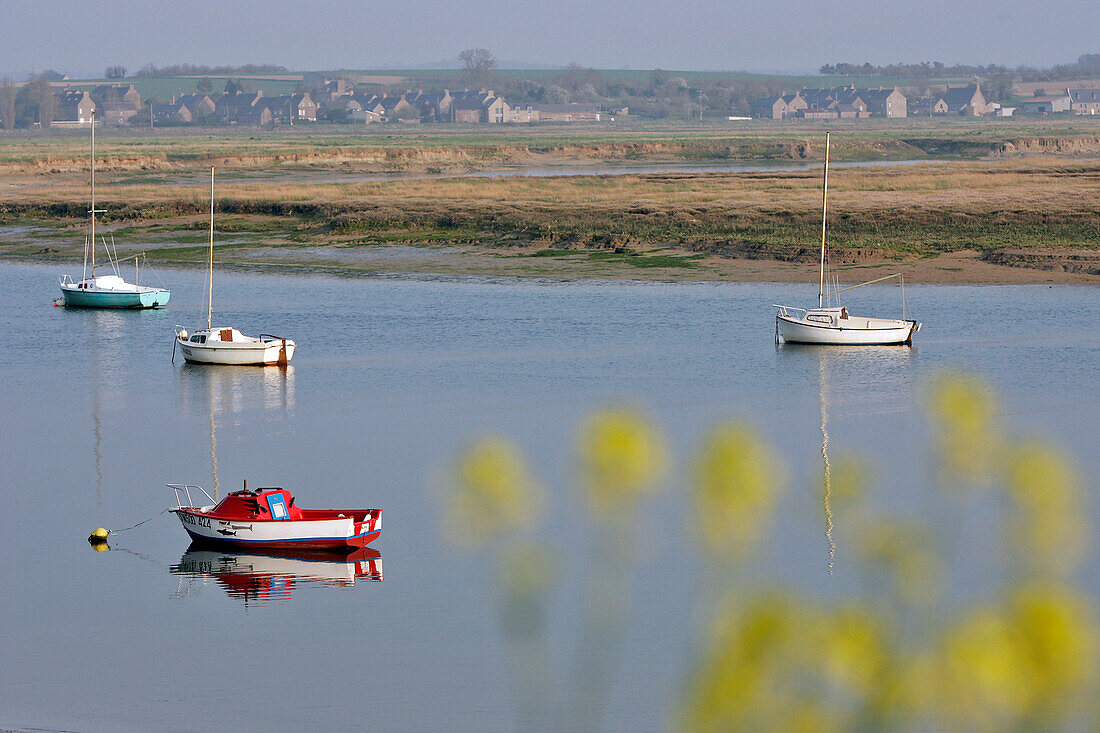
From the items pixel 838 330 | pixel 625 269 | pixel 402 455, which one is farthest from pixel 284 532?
pixel 625 269

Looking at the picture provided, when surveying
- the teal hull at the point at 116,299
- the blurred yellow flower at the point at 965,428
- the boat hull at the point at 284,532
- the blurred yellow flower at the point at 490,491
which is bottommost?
the boat hull at the point at 284,532

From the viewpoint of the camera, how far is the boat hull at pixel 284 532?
23188 mm

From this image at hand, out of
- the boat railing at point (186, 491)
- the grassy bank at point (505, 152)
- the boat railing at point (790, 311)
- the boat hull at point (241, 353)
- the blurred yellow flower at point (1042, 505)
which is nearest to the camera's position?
the blurred yellow flower at point (1042, 505)

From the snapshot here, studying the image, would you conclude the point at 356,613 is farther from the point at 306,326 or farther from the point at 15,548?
the point at 306,326

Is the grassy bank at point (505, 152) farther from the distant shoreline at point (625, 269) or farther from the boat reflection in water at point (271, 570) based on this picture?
the boat reflection in water at point (271, 570)

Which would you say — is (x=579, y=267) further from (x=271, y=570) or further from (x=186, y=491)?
(x=271, y=570)

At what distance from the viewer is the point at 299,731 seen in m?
16.1

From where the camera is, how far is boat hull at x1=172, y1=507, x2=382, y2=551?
23.2m

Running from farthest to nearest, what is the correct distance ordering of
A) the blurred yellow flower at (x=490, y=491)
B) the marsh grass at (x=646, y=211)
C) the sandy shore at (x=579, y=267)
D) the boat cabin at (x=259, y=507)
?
the marsh grass at (x=646, y=211), the sandy shore at (x=579, y=267), the boat cabin at (x=259, y=507), the blurred yellow flower at (x=490, y=491)

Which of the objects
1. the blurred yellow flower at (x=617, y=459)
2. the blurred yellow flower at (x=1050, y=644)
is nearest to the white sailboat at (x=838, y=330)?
the blurred yellow flower at (x=617, y=459)

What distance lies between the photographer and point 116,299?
176 ft

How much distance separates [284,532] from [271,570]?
0.74 meters

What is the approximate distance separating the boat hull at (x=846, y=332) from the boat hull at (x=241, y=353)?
14927mm

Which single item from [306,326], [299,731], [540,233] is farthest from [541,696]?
[540,233]
